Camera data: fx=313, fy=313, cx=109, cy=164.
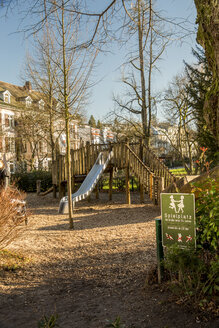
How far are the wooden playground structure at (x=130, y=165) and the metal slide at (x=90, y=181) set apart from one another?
360 millimetres

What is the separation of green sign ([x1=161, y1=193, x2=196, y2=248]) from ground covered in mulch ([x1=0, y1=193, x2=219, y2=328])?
0.64 m

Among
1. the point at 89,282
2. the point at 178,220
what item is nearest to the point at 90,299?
the point at 89,282

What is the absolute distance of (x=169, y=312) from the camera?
10.6 feet

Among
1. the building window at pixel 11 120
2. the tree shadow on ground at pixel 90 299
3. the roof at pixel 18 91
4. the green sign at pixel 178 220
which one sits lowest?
the tree shadow on ground at pixel 90 299

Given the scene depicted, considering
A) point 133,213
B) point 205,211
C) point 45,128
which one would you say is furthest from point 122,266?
point 45,128

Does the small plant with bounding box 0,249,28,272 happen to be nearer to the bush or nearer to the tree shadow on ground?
the tree shadow on ground

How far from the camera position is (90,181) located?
12383mm

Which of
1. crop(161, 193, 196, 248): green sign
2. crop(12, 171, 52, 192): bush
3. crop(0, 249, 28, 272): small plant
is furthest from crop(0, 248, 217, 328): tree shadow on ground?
crop(12, 171, 52, 192): bush

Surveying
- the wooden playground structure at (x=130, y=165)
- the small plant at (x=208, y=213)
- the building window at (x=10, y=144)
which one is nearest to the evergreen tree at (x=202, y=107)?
the wooden playground structure at (x=130, y=165)

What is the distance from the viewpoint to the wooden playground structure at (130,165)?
11648mm

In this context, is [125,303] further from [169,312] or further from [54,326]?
[54,326]

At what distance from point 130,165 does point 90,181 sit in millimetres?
1712

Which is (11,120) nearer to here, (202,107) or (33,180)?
(33,180)

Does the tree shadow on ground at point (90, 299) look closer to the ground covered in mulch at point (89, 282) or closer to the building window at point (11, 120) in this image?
the ground covered in mulch at point (89, 282)
